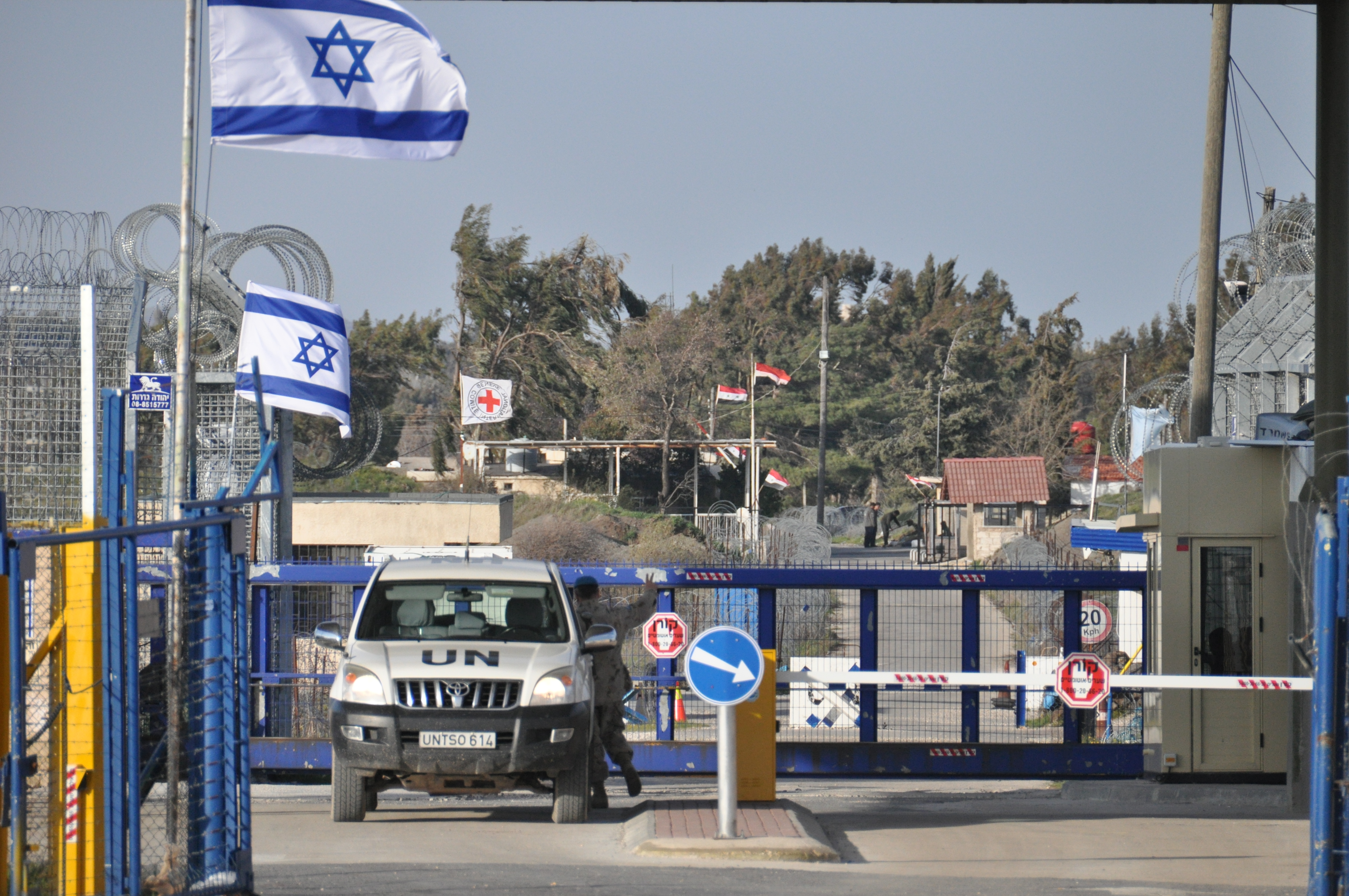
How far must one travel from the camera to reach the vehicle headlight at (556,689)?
27.7 feet

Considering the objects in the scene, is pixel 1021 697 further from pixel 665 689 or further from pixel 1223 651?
pixel 665 689

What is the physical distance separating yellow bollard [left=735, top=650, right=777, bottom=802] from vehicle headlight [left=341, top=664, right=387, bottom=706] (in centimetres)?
245

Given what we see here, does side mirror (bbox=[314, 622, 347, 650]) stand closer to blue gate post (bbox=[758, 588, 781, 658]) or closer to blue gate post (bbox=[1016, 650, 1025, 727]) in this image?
blue gate post (bbox=[758, 588, 781, 658])

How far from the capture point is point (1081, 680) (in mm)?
9281

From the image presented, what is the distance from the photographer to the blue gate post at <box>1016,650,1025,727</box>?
11.6 metres

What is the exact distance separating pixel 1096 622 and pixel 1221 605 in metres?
2.73

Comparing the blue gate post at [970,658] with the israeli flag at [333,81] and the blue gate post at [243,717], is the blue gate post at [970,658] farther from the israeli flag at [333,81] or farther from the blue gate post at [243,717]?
the blue gate post at [243,717]

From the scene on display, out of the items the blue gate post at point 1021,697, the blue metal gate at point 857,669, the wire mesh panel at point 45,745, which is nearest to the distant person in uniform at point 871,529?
the blue metal gate at point 857,669

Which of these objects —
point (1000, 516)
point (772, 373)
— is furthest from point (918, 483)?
point (772, 373)

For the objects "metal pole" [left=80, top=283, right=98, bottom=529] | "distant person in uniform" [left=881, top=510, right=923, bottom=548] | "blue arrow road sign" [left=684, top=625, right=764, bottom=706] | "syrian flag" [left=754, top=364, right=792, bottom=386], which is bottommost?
"distant person in uniform" [left=881, top=510, right=923, bottom=548]

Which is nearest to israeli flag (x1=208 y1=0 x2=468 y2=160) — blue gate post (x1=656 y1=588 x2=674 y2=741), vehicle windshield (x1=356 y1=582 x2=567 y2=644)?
vehicle windshield (x1=356 y1=582 x2=567 y2=644)

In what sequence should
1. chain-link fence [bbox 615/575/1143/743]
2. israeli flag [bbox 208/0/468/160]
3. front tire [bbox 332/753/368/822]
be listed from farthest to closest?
chain-link fence [bbox 615/575/1143/743]
front tire [bbox 332/753/368/822]
israeli flag [bbox 208/0/468/160]

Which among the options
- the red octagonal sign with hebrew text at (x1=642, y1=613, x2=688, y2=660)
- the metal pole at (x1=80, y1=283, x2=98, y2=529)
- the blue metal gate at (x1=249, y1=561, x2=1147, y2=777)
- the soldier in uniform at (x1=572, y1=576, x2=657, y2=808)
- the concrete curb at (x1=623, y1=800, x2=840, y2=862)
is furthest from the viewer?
the red octagonal sign with hebrew text at (x1=642, y1=613, x2=688, y2=660)

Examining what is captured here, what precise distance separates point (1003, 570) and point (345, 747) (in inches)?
217
